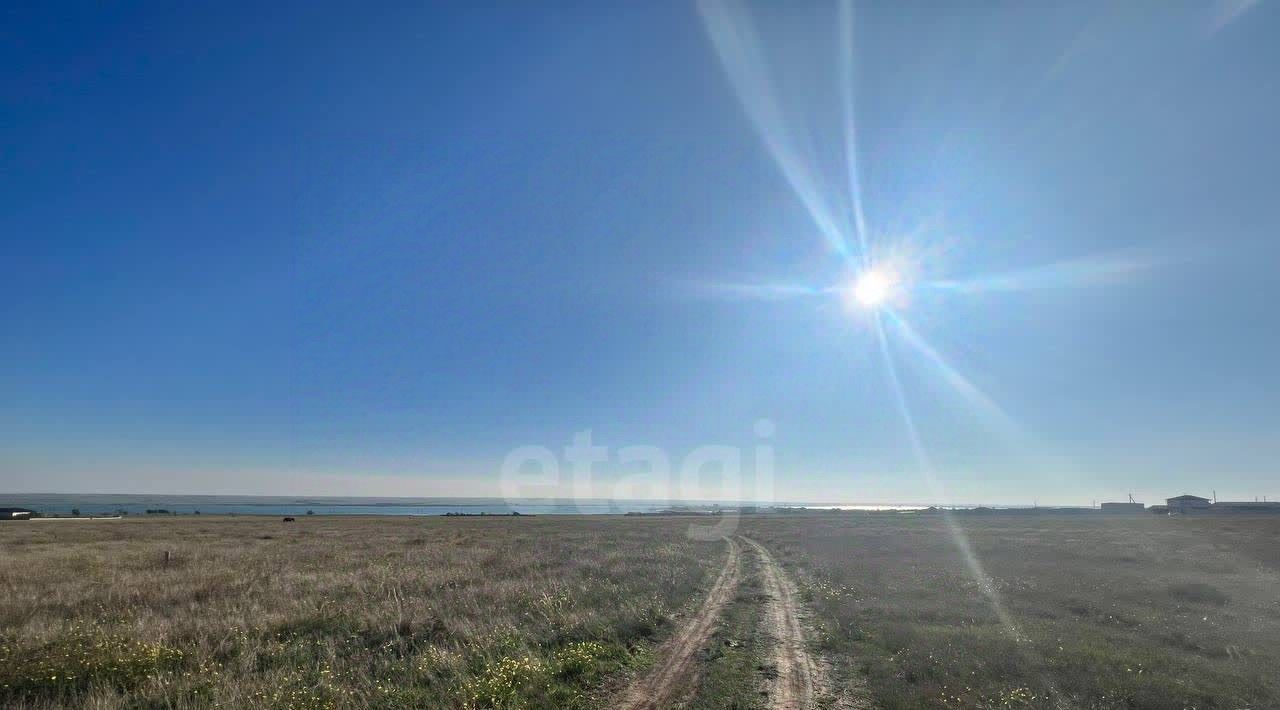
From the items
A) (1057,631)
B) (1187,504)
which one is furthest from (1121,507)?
(1057,631)

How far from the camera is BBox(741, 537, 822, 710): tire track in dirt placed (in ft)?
37.0

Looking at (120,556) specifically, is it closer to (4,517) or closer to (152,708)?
(152,708)

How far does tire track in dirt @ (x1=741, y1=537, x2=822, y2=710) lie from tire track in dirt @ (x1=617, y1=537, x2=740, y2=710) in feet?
5.56

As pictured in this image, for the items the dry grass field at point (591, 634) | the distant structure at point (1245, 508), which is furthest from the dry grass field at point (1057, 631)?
the distant structure at point (1245, 508)

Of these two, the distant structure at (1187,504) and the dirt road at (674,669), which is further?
the distant structure at (1187,504)

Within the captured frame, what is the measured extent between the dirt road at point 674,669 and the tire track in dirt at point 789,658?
1.69 m

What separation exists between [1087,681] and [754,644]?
22.6ft

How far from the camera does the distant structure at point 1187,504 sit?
14848 cm

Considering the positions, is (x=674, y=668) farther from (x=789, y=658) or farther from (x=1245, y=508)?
(x=1245, y=508)

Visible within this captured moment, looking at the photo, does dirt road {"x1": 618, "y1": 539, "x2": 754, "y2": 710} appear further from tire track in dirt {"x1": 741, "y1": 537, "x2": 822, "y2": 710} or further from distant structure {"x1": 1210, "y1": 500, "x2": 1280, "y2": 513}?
distant structure {"x1": 1210, "y1": 500, "x2": 1280, "y2": 513}

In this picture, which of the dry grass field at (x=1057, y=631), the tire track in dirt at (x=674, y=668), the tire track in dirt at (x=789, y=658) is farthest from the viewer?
the dry grass field at (x=1057, y=631)

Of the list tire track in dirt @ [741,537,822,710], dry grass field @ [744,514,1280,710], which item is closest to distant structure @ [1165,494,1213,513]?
dry grass field @ [744,514,1280,710]

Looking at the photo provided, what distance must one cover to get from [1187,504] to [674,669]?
203667 mm

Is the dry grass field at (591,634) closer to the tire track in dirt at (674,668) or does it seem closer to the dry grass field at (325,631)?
the dry grass field at (325,631)
